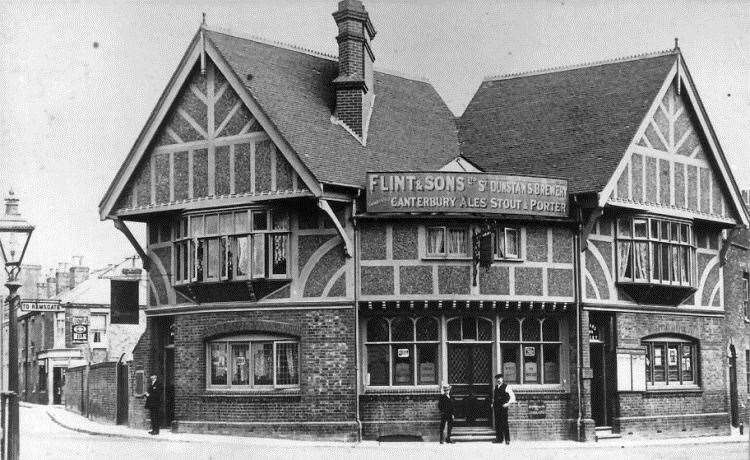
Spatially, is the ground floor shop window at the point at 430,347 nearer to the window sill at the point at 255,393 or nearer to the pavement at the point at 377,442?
the pavement at the point at 377,442

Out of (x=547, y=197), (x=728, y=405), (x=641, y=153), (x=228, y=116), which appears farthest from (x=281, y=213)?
(x=728, y=405)

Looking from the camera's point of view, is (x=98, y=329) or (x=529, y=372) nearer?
(x=529, y=372)

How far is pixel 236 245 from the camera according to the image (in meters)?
25.7

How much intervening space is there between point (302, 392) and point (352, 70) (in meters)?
8.51

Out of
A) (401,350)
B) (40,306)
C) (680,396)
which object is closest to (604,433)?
(680,396)

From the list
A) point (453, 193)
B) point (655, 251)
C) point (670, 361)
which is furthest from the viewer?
point (670, 361)

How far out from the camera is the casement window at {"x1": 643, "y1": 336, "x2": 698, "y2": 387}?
2805 centimetres

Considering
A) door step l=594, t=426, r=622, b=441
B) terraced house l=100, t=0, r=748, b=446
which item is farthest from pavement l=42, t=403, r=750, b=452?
terraced house l=100, t=0, r=748, b=446

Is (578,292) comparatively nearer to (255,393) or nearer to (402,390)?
(402,390)

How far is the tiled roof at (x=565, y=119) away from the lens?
27.2m

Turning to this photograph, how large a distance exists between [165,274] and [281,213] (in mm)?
4360

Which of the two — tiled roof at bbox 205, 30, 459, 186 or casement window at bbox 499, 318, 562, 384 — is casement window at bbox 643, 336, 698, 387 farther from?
tiled roof at bbox 205, 30, 459, 186

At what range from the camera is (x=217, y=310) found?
1030 inches

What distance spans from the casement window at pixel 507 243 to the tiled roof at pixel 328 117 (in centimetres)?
332
